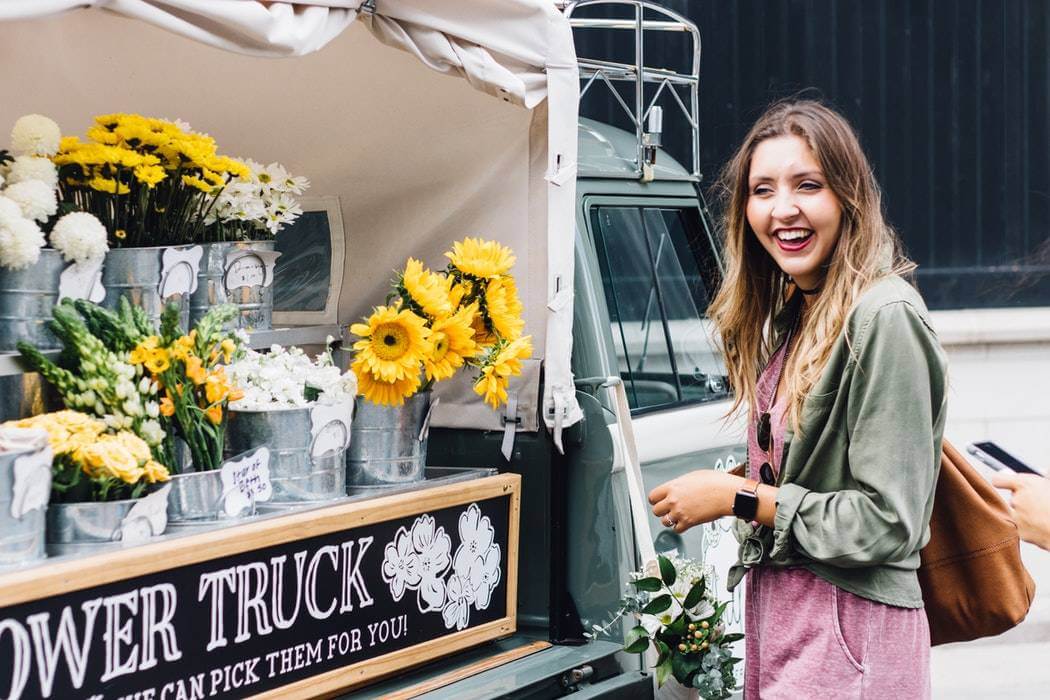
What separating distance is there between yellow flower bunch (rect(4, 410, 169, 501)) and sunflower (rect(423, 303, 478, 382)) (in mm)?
765

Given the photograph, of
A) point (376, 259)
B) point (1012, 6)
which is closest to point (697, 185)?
point (376, 259)

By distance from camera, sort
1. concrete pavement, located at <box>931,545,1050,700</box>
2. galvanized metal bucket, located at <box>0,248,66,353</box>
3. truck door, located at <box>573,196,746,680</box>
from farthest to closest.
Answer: concrete pavement, located at <box>931,545,1050,700</box> < truck door, located at <box>573,196,746,680</box> < galvanized metal bucket, located at <box>0,248,66,353</box>

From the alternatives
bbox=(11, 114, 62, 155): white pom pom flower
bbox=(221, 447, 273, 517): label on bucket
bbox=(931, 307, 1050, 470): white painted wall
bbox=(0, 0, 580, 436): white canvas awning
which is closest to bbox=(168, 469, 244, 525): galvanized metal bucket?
bbox=(221, 447, 273, 517): label on bucket

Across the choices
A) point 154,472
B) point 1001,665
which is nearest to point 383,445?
point 154,472

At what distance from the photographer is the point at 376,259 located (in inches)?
152

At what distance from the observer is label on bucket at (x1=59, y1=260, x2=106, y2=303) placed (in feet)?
9.52

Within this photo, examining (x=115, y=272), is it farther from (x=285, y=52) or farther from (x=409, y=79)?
(x=409, y=79)

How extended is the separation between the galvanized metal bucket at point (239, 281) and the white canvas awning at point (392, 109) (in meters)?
0.39

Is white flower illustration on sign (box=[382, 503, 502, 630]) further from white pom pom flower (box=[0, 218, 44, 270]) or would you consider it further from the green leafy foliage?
white pom pom flower (box=[0, 218, 44, 270])

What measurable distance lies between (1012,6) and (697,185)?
5169 mm

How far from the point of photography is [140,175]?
3010mm

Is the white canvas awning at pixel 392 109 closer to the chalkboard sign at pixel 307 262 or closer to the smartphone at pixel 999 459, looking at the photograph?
the chalkboard sign at pixel 307 262

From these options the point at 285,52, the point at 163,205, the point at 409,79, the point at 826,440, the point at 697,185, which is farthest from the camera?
the point at 697,185

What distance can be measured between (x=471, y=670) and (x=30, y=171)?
155 cm
